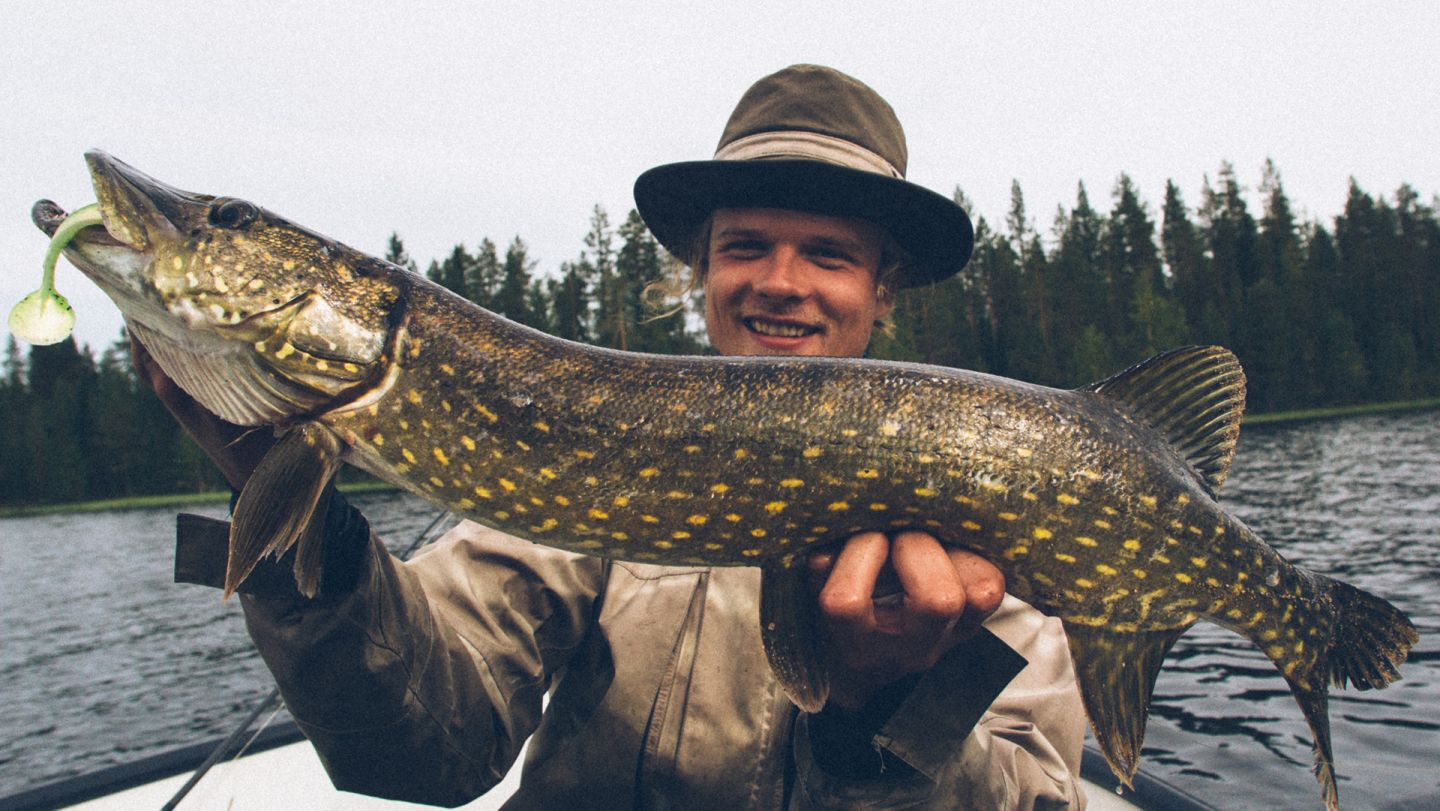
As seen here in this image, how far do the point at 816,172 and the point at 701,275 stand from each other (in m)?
1.00

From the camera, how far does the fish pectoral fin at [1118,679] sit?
2.01 meters

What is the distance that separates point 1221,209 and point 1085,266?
45.8 ft

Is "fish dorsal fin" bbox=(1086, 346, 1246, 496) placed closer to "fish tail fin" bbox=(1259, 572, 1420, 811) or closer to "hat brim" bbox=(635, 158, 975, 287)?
"fish tail fin" bbox=(1259, 572, 1420, 811)

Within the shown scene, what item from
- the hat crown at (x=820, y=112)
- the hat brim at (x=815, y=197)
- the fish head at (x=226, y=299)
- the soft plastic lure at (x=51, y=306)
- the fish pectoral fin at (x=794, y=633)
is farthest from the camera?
the hat crown at (x=820, y=112)

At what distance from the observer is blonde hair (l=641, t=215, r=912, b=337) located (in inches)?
134

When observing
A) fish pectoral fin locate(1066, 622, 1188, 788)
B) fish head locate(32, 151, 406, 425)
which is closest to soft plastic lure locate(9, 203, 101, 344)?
fish head locate(32, 151, 406, 425)

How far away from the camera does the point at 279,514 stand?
5.63ft

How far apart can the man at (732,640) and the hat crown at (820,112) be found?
0.01m

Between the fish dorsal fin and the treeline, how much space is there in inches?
1351

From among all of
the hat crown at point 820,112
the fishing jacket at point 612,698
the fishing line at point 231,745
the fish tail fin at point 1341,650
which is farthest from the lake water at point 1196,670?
the fishing line at point 231,745

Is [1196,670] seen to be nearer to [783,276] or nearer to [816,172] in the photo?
[783,276]

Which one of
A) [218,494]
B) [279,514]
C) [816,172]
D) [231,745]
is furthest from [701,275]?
[218,494]

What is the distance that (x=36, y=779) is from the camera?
283 inches

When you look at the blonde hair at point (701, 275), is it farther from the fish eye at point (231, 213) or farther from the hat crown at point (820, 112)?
the fish eye at point (231, 213)
